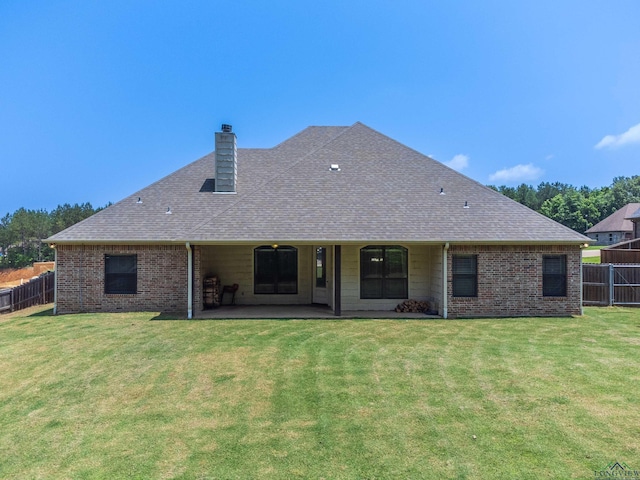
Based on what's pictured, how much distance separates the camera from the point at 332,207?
12211 millimetres

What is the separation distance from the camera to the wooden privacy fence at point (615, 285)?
42.8ft

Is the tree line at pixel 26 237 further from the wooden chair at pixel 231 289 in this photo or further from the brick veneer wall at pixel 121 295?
the wooden chair at pixel 231 289

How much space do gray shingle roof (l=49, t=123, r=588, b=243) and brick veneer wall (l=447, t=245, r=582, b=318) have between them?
1.61ft

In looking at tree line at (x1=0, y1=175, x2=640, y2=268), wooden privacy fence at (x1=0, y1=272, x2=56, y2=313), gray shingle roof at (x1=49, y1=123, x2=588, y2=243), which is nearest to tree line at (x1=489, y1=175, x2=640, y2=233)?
tree line at (x1=0, y1=175, x2=640, y2=268)

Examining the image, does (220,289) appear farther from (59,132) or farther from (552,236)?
(59,132)

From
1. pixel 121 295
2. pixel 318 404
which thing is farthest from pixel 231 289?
pixel 318 404

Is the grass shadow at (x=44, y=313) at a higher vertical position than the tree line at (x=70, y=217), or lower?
lower

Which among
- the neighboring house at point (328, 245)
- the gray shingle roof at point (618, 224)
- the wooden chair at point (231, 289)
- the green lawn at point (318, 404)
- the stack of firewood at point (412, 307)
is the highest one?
the gray shingle roof at point (618, 224)

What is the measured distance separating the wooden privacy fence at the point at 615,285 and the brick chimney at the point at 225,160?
45.6 ft

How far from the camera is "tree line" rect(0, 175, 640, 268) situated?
57.2m

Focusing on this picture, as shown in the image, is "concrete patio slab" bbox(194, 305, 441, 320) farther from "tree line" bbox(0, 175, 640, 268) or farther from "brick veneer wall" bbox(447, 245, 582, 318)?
"tree line" bbox(0, 175, 640, 268)

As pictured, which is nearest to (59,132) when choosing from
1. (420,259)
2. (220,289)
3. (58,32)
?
(58,32)

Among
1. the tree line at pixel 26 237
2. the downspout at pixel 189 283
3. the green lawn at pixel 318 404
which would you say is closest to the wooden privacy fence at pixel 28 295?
the green lawn at pixel 318 404

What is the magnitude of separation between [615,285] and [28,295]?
70.2ft
